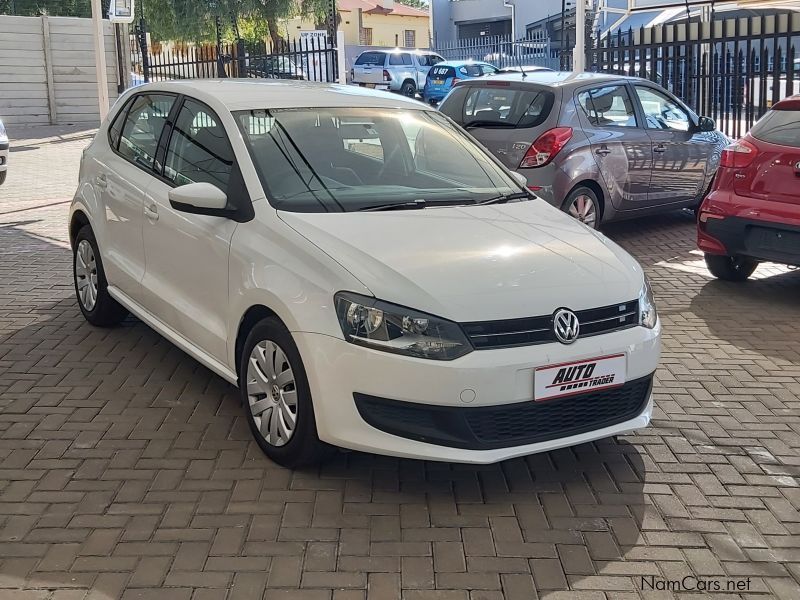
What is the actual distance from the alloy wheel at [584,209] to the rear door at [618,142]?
22 cm

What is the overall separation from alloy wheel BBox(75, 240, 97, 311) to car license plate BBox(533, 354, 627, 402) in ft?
11.5

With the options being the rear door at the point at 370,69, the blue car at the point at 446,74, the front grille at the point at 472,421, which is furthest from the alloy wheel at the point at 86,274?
the rear door at the point at 370,69

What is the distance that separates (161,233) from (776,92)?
30.3 feet

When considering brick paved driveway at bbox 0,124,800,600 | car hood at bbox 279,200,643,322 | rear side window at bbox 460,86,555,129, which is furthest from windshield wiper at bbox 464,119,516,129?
car hood at bbox 279,200,643,322

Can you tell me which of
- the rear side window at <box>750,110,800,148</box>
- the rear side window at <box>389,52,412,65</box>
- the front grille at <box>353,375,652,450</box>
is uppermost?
the rear side window at <box>389,52,412,65</box>

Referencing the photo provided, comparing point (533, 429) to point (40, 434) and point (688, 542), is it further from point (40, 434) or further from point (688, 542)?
point (40, 434)

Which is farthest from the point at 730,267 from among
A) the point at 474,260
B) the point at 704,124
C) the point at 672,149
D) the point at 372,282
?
the point at 372,282

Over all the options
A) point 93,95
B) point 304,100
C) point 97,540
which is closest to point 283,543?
point 97,540

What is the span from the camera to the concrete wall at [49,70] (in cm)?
2266

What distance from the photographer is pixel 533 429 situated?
13.0 feet

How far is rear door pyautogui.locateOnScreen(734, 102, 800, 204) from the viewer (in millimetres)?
6965

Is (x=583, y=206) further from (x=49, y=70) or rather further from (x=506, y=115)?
(x=49, y=70)

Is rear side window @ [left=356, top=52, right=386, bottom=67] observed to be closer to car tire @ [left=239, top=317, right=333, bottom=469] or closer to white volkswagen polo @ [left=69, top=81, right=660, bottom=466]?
white volkswagen polo @ [left=69, top=81, right=660, bottom=466]

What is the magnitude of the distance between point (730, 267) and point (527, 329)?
4.55m
